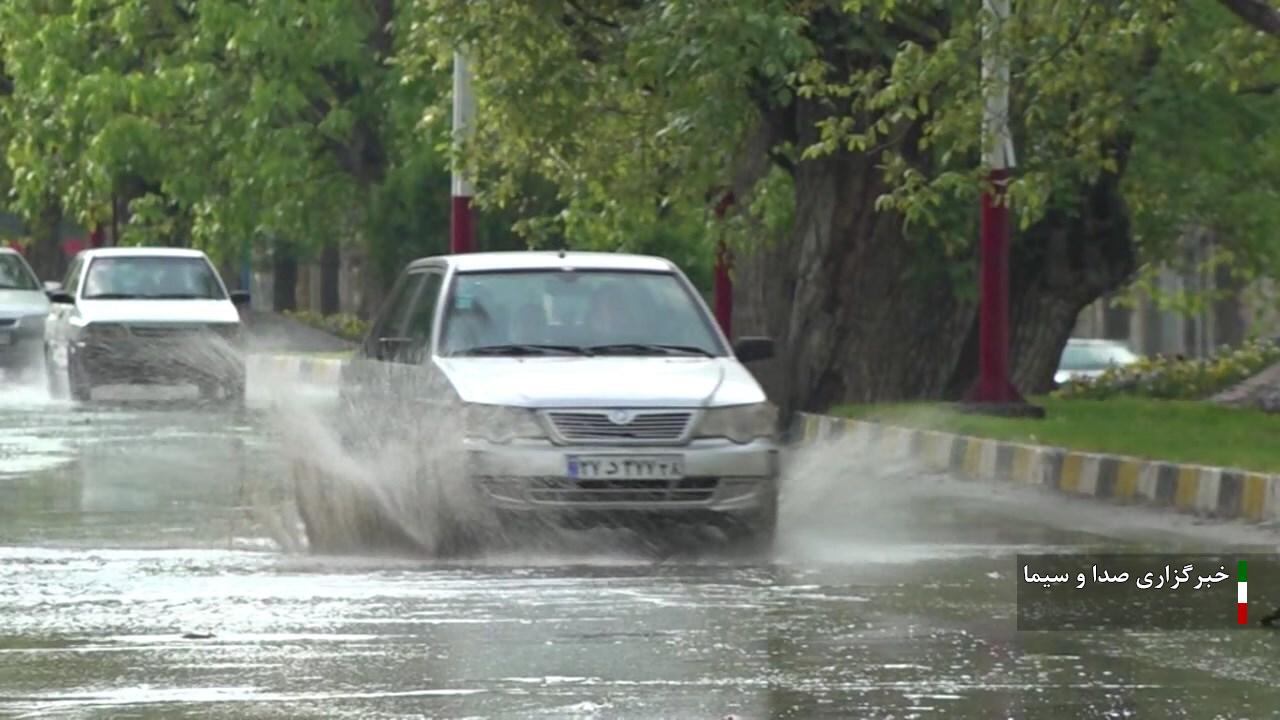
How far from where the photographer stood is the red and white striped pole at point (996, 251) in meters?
22.1

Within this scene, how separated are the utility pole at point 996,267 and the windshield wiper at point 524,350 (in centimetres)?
788

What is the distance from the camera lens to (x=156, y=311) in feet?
102

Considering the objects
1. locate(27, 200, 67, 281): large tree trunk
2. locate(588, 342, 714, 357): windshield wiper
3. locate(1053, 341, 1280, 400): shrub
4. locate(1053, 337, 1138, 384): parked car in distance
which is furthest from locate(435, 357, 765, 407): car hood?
locate(27, 200, 67, 281): large tree trunk

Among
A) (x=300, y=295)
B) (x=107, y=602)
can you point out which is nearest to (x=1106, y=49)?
(x=107, y=602)

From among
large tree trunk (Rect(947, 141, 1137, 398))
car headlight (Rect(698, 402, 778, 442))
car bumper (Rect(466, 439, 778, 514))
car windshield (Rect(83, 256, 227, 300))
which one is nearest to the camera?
car bumper (Rect(466, 439, 778, 514))

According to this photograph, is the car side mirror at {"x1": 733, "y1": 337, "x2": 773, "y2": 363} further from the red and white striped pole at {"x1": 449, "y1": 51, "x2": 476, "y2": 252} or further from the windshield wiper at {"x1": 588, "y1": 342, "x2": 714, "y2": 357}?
the red and white striped pole at {"x1": 449, "y1": 51, "x2": 476, "y2": 252}

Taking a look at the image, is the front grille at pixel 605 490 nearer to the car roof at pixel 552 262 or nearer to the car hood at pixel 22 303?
the car roof at pixel 552 262

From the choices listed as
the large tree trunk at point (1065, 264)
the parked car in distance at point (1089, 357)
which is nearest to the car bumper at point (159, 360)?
the large tree trunk at point (1065, 264)

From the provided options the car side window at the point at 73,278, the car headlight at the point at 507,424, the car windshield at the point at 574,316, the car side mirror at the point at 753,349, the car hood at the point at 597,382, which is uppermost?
the car windshield at the point at 574,316

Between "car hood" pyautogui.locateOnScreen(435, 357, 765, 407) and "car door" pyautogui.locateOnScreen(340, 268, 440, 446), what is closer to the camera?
"car hood" pyautogui.locateOnScreen(435, 357, 765, 407)

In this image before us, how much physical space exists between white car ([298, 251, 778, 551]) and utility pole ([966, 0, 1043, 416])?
723 centimetres

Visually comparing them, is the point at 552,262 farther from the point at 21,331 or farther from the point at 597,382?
the point at 21,331

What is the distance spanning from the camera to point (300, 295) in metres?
88.2

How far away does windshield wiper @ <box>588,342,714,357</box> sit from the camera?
14555mm
